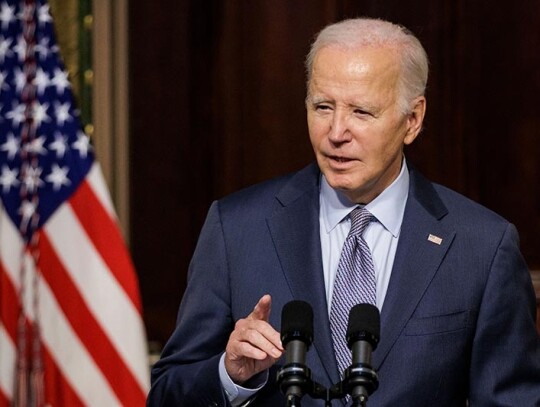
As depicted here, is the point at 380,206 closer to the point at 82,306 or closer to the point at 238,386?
the point at 238,386

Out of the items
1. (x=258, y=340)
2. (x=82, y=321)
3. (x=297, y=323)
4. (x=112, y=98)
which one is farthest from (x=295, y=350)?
(x=112, y=98)

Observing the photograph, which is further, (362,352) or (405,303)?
(405,303)

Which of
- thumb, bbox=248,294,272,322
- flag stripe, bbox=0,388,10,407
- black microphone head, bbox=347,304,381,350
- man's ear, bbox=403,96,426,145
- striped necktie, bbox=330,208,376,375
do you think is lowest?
flag stripe, bbox=0,388,10,407

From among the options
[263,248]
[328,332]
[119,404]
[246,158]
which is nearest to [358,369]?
[328,332]

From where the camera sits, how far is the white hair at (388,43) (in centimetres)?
271

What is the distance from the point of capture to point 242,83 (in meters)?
4.30

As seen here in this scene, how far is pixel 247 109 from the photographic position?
4.31 m

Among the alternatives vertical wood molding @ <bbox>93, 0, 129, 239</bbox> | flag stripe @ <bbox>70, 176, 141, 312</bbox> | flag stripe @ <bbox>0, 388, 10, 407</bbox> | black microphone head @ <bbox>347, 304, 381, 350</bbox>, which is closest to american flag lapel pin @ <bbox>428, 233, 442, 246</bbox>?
black microphone head @ <bbox>347, 304, 381, 350</bbox>

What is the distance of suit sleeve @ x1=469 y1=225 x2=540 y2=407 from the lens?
8.69 feet

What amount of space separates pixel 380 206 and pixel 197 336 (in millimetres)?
516

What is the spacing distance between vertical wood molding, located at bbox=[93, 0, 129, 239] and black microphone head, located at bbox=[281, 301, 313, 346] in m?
2.13

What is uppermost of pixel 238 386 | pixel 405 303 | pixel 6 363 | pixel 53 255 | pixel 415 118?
pixel 415 118

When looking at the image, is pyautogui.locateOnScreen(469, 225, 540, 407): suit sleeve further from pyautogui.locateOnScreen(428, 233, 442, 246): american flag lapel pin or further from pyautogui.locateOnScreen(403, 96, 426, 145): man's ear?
pyautogui.locateOnScreen(403, 96, 426, 145): man's ear

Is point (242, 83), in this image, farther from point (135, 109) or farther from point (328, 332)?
point (328, 332)
